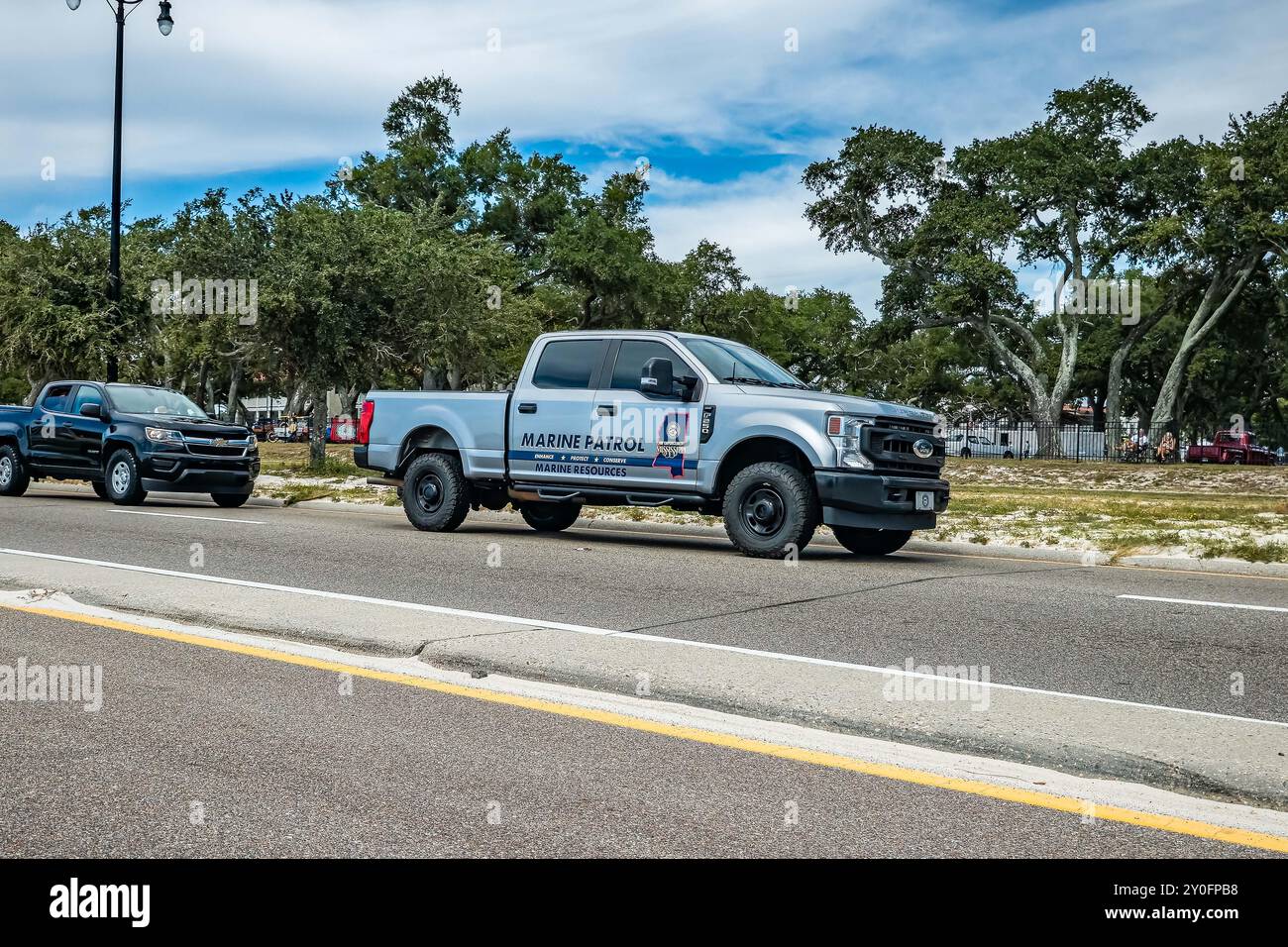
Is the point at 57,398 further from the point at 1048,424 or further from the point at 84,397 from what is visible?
the point at 1048,424

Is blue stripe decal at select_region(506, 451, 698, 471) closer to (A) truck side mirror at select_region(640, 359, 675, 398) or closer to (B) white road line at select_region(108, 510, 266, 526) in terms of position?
(A) truck side mirror at select_region(640, 359, 675, 398)

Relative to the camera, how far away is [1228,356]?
69062 mm

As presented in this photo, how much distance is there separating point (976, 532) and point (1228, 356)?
201 ft

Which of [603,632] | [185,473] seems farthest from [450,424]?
[603,632]

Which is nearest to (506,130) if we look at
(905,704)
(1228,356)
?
(1228,356)

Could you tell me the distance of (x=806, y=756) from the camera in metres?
5.32

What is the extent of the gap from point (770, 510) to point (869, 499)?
38.5 inches

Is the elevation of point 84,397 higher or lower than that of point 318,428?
higher

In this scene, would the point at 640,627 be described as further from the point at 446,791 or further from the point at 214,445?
the point at 214,445

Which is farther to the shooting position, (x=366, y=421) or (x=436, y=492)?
(x=366, y=421)

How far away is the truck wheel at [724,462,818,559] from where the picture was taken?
12242 mm

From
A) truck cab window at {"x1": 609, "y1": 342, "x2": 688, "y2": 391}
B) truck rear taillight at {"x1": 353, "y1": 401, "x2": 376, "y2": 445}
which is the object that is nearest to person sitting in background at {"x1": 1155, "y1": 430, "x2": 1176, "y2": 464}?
truck cab window at {"x1": 609, "y1": 342, "x2": 688, "y2": 391}

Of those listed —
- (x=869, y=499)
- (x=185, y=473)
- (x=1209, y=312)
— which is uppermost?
(x=1209, y=312)

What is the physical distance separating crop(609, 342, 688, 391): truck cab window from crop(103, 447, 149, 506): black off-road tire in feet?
29.1
